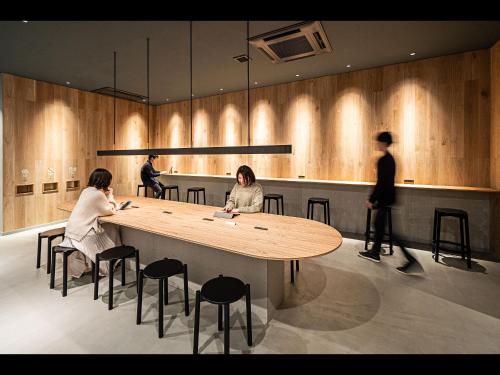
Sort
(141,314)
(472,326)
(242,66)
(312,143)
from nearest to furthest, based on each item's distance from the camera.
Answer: (472,326)
(141,314)
(242,66)
(312,143)

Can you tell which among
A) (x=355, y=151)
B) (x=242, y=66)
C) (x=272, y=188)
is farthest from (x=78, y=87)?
(x=355, y=151)

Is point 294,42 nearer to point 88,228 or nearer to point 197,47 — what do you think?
point 197,47

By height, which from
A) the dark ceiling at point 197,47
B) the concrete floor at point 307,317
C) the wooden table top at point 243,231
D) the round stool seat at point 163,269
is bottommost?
the concrete floor at point 307,317

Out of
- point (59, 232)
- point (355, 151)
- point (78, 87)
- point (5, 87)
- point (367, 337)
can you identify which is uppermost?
point (78, 87)

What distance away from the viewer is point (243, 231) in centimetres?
245

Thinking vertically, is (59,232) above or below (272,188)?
below

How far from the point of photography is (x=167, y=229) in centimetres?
253

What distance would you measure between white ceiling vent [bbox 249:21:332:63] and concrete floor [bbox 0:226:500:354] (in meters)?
2.97

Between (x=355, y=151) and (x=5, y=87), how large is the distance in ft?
22.2

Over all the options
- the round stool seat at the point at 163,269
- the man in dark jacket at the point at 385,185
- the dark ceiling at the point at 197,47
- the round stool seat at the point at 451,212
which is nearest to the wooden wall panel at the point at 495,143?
the dark ceiling at the point at 197,47

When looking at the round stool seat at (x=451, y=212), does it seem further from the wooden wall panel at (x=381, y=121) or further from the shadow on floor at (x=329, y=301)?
the shadow on floor at (x=329, y=301)

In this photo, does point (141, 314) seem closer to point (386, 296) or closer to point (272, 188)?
point (386, 296)

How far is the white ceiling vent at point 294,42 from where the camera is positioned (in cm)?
314

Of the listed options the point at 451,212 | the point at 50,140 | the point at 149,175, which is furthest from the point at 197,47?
the point at 451,212
